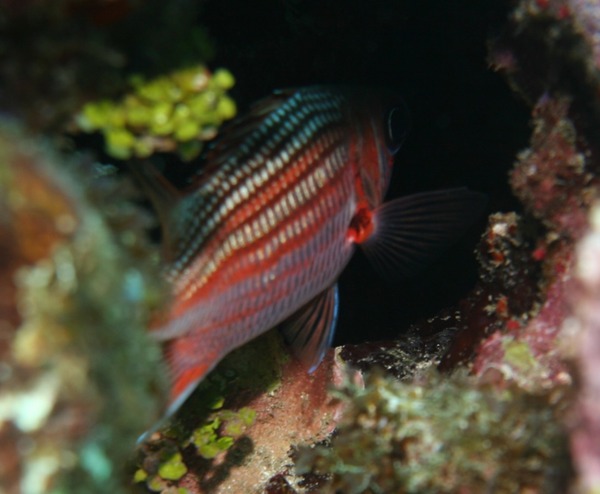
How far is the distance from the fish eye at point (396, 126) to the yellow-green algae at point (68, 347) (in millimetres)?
2579

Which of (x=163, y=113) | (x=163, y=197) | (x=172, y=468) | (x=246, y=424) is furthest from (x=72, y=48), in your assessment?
(x=246, y=424)

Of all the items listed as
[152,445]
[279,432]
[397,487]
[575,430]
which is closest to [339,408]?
[279,432]

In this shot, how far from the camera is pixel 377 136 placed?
3783 millimetres

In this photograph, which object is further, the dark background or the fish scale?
the dark background

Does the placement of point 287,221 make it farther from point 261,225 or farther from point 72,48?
point 72,48

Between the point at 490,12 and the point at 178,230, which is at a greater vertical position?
the point at 490,12

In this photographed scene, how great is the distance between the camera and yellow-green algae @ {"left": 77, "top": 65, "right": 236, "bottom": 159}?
219cm

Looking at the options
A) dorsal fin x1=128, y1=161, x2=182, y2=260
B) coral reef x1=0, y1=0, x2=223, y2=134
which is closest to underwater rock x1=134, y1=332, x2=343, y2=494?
dorsal fin x1=128, y1=161, x2=182, y2=260

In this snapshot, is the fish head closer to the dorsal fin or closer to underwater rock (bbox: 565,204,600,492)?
the dorsal fin

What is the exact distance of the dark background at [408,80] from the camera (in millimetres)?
4523

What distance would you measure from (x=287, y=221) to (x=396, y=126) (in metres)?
1.51

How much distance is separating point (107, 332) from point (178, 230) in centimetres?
93

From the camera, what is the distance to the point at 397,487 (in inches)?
92.2

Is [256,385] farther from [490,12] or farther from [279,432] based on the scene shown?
[490,12]
